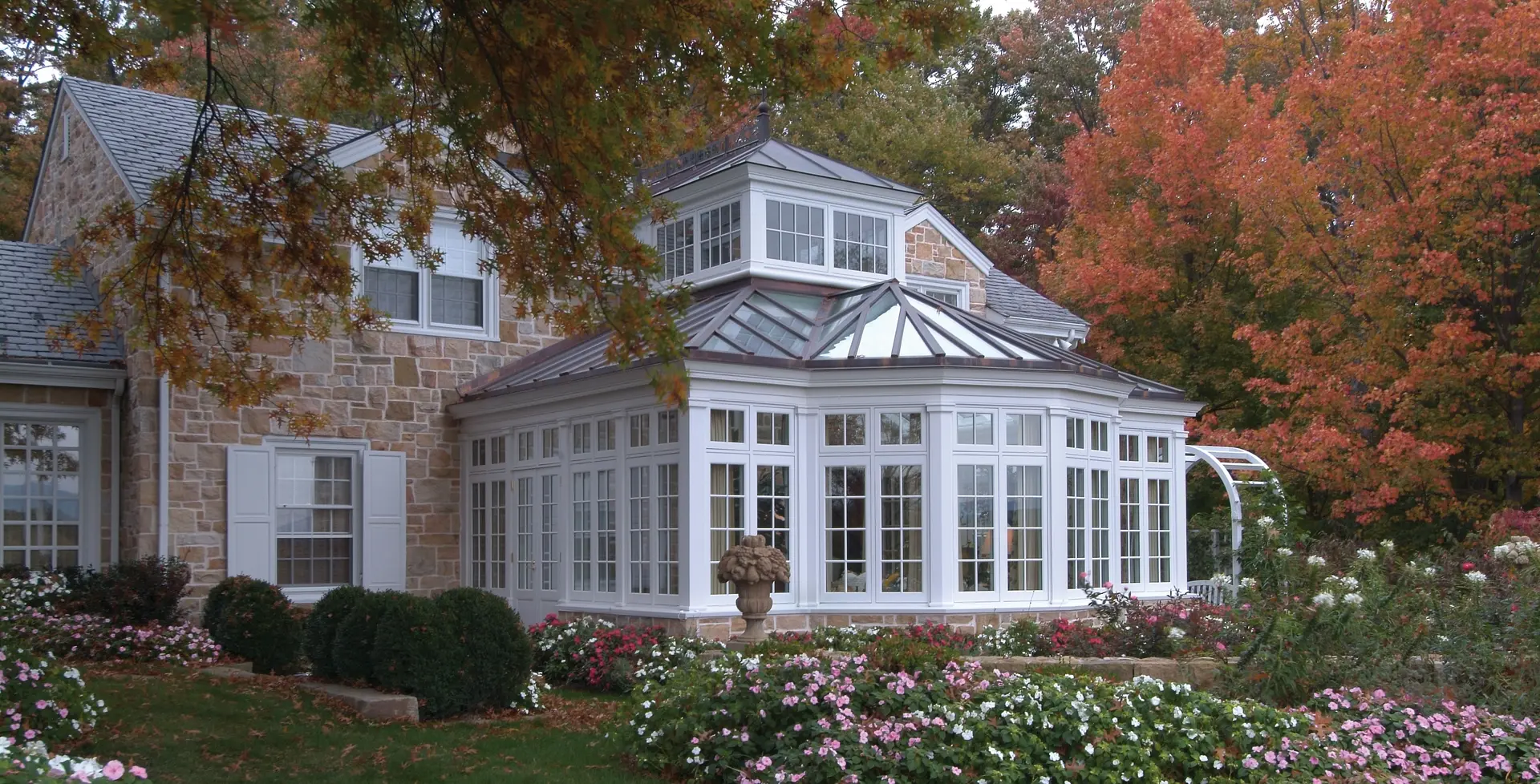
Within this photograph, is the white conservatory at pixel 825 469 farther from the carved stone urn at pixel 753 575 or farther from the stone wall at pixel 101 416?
the stone wall at pixel 101 416

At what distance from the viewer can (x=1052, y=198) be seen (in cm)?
3188

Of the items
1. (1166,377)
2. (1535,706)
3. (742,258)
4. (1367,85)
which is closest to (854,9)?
(1535,706)

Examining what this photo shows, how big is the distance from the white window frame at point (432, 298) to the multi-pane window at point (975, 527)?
648cm

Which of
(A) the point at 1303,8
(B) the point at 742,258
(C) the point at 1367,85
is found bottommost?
(B) the point at 742,258

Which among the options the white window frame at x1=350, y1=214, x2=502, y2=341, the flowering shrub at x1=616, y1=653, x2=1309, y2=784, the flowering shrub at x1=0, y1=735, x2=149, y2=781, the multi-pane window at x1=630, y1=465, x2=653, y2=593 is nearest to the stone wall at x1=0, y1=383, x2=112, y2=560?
the white window frame at x1=350, y1=214, x2=502, y2=341

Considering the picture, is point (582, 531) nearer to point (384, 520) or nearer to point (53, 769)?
point (384, 520)

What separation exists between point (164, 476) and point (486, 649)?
6721 millimetres

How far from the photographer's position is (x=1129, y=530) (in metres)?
16.6

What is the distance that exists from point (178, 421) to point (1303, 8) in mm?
20052

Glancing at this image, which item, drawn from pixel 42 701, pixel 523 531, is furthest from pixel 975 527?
pixel 42 701

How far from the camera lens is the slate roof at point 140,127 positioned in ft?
53.1

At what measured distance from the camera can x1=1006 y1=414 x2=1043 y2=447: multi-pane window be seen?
1456cm

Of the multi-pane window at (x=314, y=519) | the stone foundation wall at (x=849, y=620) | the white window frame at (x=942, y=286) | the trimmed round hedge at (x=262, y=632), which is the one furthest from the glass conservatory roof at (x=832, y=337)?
the trimmed round hedge at (x=262, y=632)

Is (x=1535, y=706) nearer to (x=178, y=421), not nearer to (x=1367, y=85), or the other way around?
(x=1367, y=85)
